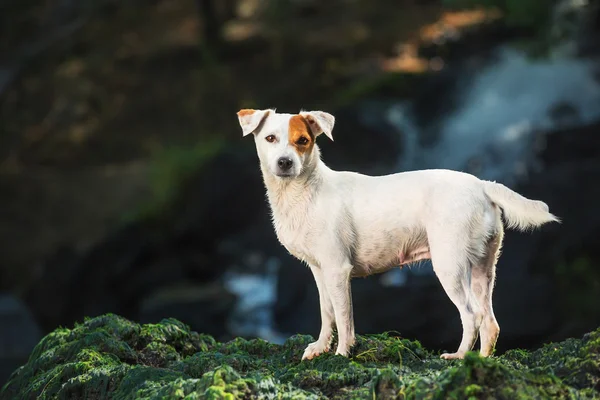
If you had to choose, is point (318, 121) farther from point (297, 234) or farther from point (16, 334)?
point (16, 334)

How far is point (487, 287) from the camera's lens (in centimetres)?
693

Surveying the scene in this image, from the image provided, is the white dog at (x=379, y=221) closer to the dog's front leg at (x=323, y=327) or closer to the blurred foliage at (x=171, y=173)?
the dog's front leg at (x=323, y=327)

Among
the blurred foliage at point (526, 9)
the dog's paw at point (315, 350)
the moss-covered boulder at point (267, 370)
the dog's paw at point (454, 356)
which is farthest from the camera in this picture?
the blurred foliage at point (526, 9)

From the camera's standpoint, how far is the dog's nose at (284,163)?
6.72m

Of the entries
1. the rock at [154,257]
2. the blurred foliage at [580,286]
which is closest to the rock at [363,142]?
the rock at [154,257]

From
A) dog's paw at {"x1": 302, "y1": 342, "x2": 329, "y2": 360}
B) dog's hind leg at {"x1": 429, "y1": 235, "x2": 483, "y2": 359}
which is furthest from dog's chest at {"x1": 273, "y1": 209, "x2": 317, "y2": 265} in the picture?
dog's hind leg at {"x1": 429, "y1": 235, "x2": 483, "y2": 359}

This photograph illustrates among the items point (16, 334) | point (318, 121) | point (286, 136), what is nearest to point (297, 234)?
point (286, 136)

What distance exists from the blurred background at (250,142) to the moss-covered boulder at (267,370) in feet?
22.0

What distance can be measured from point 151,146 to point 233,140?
4.07 m

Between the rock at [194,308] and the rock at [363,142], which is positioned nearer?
the rock at [194,308]

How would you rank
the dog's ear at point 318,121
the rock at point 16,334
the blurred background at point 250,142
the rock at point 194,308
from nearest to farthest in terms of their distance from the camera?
the dog's ear at point 318,121
the blurred background at point 250,142
the rock at point 194,308
the rock at point 16,334

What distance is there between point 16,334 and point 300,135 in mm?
15135

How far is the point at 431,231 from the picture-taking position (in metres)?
6.66

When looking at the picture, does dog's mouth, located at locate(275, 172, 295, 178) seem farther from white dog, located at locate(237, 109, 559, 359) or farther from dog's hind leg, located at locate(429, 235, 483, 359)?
dog's hind leg, located at locate(429, 235, 483, 359)
